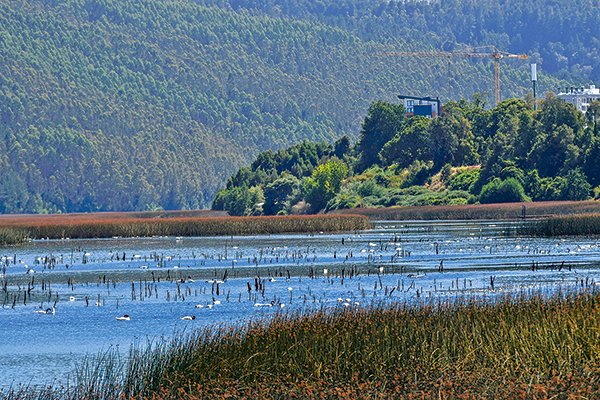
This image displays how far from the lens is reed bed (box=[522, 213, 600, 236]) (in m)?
82.2

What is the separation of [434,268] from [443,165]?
11016cm

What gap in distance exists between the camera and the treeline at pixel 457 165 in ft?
467

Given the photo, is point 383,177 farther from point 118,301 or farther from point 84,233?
point 118,301

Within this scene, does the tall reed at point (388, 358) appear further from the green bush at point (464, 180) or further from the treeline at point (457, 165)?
the green bush at point (464, 180)

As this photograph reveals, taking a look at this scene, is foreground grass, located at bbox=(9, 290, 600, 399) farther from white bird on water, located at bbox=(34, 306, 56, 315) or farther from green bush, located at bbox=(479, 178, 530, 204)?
green bush, located at bbox=(479, 178, 530, 204)

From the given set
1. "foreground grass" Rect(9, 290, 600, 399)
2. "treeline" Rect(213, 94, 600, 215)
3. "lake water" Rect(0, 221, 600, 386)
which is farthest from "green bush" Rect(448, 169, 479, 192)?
"foreground grass" Rect(9, 290, 600, 399)

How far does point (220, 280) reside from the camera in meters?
55.0

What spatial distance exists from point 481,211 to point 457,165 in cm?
3769

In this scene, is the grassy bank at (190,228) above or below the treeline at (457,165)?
below

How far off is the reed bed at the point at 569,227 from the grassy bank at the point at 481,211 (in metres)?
24.0

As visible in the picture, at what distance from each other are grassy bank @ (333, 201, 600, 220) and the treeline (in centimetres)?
815

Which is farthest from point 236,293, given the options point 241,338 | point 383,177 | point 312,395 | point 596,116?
point 383,177

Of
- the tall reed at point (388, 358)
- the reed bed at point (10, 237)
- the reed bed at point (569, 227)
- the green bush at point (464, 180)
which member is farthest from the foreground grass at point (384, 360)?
the green bush at point (464, 180)

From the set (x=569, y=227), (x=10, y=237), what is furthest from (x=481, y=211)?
(x=10, y=237)
